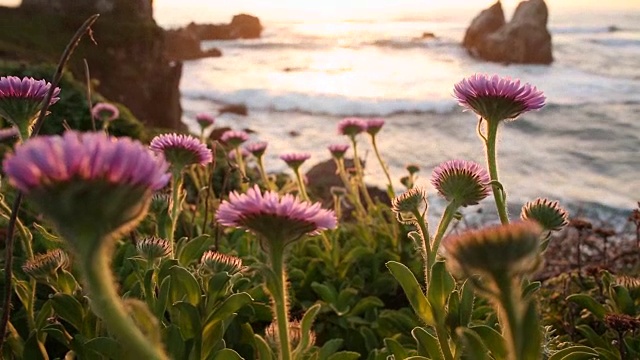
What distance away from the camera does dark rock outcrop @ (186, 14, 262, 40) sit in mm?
50287

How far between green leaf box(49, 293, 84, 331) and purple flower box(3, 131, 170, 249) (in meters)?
1.07

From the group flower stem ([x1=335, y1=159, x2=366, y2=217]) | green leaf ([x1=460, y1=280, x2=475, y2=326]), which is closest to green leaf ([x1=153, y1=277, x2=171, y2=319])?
green leaf ([x1=460, y1=280, x2=475, y2=326])

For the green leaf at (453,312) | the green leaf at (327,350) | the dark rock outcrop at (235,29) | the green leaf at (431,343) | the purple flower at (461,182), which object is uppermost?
the dark rock outcrop at (235,29)

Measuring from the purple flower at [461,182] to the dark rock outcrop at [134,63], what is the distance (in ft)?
42.9

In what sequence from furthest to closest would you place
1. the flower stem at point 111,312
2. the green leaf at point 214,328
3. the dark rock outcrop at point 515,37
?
the dark rock outcrop at point 515,37
the green leaf at point 214,328
the flower stem at point 111,312

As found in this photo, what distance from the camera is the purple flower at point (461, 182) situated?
6.20 ft

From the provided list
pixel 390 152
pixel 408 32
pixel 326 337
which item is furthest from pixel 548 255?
pixel 408 32

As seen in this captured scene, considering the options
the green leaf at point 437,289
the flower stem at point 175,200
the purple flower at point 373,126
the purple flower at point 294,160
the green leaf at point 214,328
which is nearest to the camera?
the green leaf at point 437,289

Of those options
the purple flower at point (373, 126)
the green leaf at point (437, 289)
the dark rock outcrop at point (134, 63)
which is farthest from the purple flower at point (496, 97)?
the dark rock outcrop at point (134, 63)

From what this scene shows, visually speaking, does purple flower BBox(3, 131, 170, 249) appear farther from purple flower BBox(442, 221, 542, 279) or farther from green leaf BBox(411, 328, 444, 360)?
green leaf BBox(411, 328, 444, 360)

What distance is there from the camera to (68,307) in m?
1.91

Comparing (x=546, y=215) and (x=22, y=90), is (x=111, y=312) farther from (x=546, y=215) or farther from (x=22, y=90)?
(x=546, y=215)

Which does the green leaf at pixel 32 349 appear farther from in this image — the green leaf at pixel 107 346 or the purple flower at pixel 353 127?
the purple flower at pixel 353 127

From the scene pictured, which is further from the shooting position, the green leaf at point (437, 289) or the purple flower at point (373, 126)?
the purple flower at point (373, 126)
